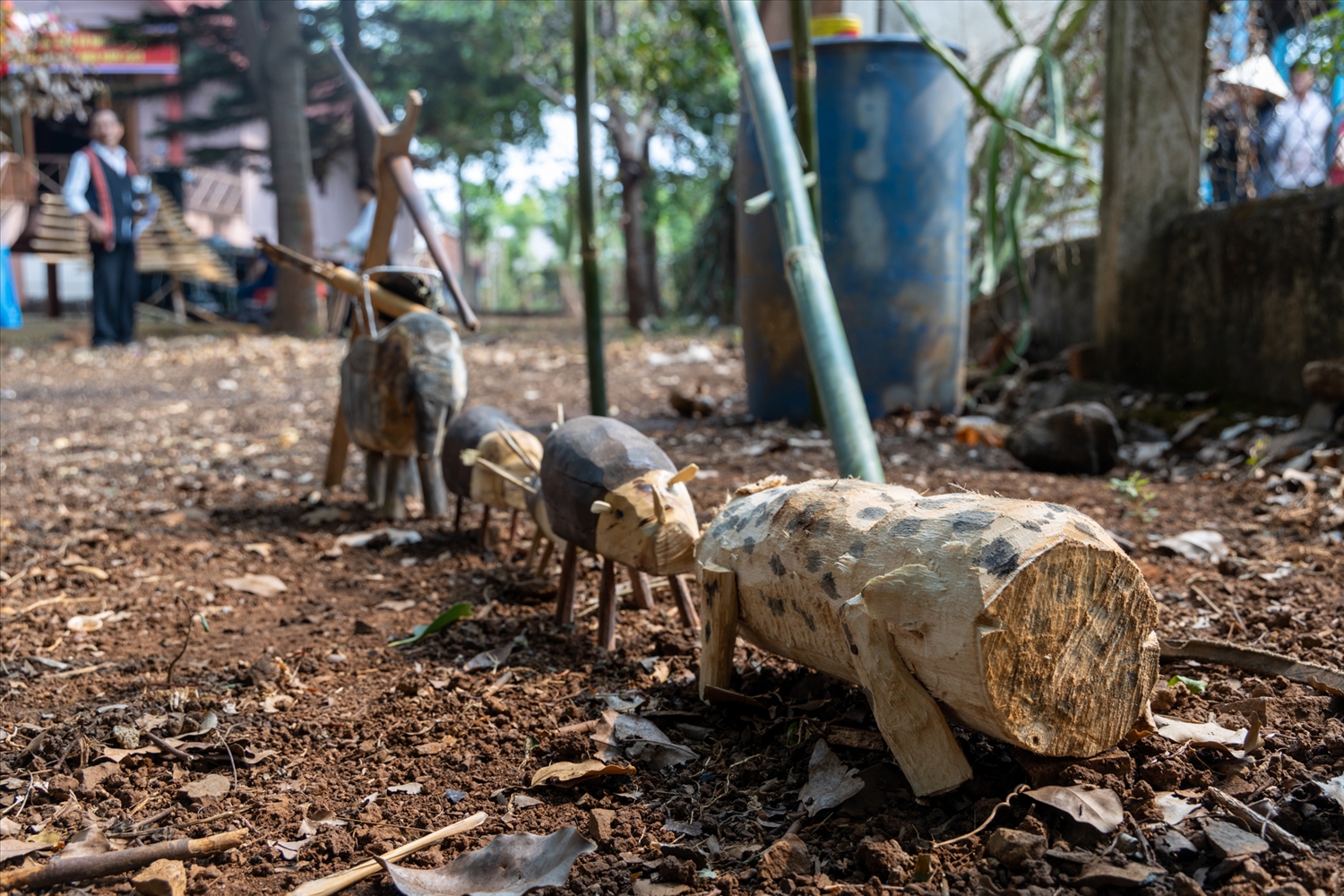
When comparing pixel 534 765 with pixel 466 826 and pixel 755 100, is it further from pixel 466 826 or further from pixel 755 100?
pixel 755 100

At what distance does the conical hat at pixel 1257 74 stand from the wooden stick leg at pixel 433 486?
11.1 ft

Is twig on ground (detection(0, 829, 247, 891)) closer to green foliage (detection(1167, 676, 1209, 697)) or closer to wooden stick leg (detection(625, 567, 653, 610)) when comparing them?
wooden stick leg (detection(625, 567, 653, 610))

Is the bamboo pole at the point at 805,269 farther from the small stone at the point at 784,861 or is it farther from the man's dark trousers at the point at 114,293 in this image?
the man's dark trousers at the point at 114,293

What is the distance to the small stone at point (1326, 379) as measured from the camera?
3246mm

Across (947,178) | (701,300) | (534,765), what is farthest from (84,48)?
(534,765)

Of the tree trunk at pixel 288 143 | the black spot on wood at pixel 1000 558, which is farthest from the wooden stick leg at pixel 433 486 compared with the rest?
the tree trunk at pixel 288 143

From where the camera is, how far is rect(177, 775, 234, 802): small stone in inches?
61.9

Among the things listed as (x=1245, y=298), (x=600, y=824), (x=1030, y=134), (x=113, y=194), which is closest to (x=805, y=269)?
(x=600, y=824)

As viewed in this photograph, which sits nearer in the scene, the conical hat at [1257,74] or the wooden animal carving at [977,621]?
the wooden animal carving at [977,621]

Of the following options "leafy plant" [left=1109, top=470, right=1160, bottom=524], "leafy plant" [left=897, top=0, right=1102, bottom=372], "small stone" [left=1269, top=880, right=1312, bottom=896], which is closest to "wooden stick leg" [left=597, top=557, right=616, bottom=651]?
"small stone" [left=1269, top=880, right=1312, bottom=896]

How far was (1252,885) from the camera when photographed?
1.14m

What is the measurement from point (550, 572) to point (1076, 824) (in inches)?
62.2

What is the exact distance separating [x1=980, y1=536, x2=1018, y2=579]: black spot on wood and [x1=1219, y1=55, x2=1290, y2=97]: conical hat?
3.74 m

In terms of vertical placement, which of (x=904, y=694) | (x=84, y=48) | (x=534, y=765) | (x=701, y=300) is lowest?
(x=534, y=765)
